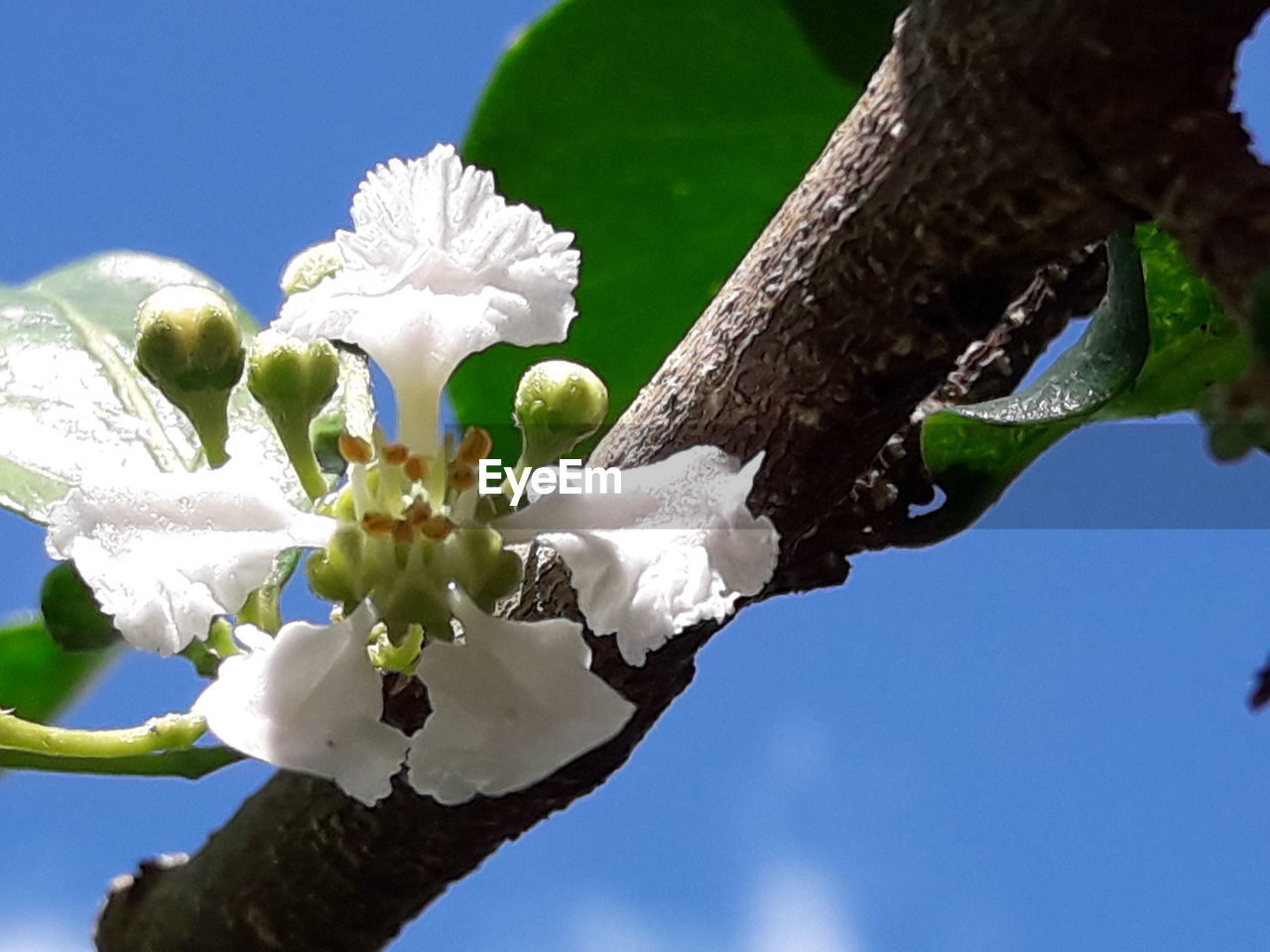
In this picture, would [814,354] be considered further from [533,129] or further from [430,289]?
[533,129]

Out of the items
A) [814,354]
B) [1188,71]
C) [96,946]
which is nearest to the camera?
[1188,71]

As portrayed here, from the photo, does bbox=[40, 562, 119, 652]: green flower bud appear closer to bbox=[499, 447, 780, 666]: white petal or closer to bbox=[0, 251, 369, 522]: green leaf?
bbox=[0, 251, 369, 522]: green leaf

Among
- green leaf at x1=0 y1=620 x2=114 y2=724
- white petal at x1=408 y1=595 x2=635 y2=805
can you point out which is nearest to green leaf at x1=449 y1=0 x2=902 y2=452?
green leaf at x1=0 y1=620 x2=114 y2=724

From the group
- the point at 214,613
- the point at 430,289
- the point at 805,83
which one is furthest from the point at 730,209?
the point at 214,613

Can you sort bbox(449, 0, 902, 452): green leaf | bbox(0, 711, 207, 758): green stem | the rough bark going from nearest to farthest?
the rough bark → bbox(0, 711, 207, 758): green stem → bbox(449, 0, 902, 452): green leaf

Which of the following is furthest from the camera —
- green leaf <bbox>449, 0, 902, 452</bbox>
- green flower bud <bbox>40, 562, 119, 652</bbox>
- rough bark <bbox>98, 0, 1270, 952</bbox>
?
green leaf <bbox>449, 0, 902, 452</bbox>

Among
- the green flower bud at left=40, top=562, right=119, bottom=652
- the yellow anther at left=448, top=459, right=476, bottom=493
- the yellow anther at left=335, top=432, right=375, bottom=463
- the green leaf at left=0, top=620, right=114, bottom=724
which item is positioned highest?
the green leaf at left=0, top=620, right=114, bottom=724
